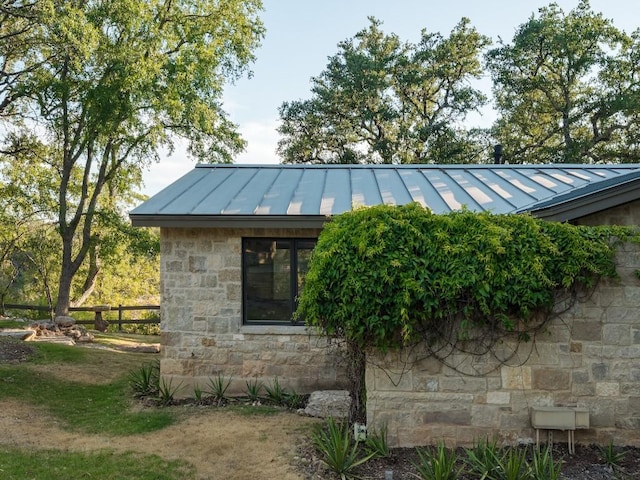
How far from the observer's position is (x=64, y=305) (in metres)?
15.4

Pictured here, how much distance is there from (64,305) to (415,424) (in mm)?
13780

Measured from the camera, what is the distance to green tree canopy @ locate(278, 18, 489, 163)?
21453 mm

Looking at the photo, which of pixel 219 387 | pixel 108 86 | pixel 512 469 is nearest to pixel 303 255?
pixel 219 387

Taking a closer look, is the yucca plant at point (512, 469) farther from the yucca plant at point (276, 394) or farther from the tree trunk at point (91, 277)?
the tree trunk at point (91, 277)

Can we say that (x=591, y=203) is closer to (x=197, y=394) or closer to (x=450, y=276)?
(x=450, y=276)

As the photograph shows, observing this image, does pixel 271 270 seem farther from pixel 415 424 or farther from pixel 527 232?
pixel 527 232

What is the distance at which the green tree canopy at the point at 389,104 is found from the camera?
21.5m

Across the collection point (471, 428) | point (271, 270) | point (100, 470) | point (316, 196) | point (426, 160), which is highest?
point (426, 160)

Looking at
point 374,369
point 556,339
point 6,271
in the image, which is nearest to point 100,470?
point 374,369

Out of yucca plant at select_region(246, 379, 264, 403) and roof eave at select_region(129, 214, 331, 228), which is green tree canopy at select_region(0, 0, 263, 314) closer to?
roof eave at select_region(129, 214, 331, 228)

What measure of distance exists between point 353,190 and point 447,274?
13.9ft

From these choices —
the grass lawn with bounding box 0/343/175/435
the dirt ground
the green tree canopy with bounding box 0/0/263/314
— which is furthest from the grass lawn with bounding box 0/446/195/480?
the green tree canopy with bounding box 0/0/263/314

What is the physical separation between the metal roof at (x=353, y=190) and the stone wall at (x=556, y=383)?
62.3 inches

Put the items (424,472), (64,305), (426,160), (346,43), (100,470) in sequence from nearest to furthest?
(424,472), (100,470), (64,305), (426,160), (346,43)
